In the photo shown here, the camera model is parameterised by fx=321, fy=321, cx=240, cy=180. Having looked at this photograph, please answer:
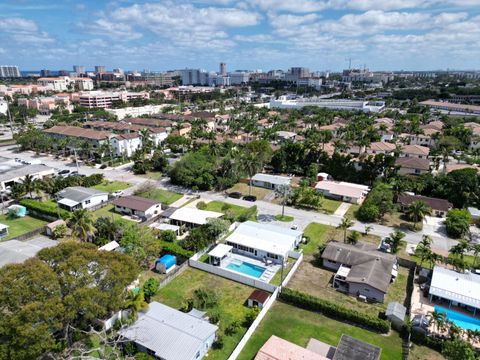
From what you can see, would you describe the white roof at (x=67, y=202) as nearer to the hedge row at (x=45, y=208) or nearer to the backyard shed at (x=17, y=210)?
the hedge row at (x=45, y=208)

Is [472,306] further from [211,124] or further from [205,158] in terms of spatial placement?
[211,124]

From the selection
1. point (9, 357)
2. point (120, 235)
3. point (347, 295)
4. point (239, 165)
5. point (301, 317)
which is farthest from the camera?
point (239, 165)

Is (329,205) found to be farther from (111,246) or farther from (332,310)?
(111,246)

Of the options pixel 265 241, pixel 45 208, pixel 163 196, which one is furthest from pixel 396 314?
pixel 45 208

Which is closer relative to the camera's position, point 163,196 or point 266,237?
point 266,237

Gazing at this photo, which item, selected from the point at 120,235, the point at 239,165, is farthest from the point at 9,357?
the point at 239,165

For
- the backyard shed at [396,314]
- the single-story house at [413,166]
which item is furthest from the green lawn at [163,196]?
the single-story house at [413,166]
